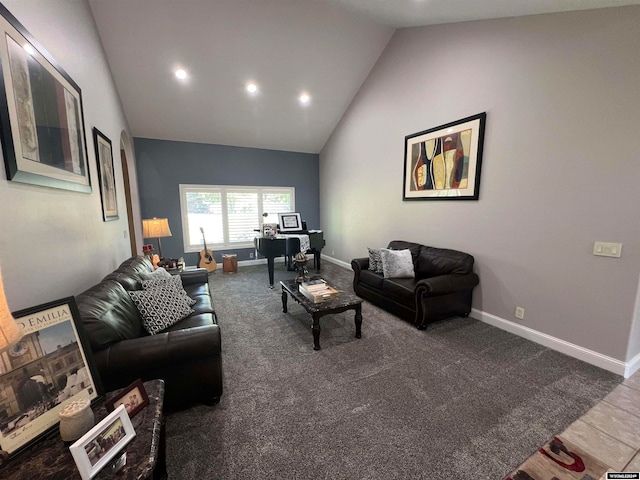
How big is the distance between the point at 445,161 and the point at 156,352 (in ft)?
11.8

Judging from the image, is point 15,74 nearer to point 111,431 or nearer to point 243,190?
point 111,431

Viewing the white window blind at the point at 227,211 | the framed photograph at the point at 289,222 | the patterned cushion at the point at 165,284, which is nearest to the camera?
the patterned cushion at the point at 165,284

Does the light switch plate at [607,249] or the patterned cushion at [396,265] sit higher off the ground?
the light switch plate at [607,249]

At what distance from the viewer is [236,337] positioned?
2.79 meters

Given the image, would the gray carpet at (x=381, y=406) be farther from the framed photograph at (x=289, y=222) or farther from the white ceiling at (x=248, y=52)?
the white ceiling at (x=248, y=52)

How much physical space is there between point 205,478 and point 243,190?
5351 mm

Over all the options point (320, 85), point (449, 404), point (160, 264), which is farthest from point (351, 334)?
point (320, 85)

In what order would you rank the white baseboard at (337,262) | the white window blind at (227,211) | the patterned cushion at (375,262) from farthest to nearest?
the white baseboard at (337,262) < the white window blind at (227,211) < the patterned cushion at (375,262)

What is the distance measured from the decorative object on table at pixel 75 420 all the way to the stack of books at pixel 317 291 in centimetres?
189

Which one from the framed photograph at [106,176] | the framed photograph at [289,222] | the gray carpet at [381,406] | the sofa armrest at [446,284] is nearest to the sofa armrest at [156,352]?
the gray carpet at [381,406]

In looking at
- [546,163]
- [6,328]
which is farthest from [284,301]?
[546,163]

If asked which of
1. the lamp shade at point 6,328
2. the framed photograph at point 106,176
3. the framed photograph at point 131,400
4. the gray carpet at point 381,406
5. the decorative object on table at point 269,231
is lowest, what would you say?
the gray carpet at point 381,406

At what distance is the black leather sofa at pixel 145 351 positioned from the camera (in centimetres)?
147

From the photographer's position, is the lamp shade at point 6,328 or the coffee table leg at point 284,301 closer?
the lamp shade at point 6,328
